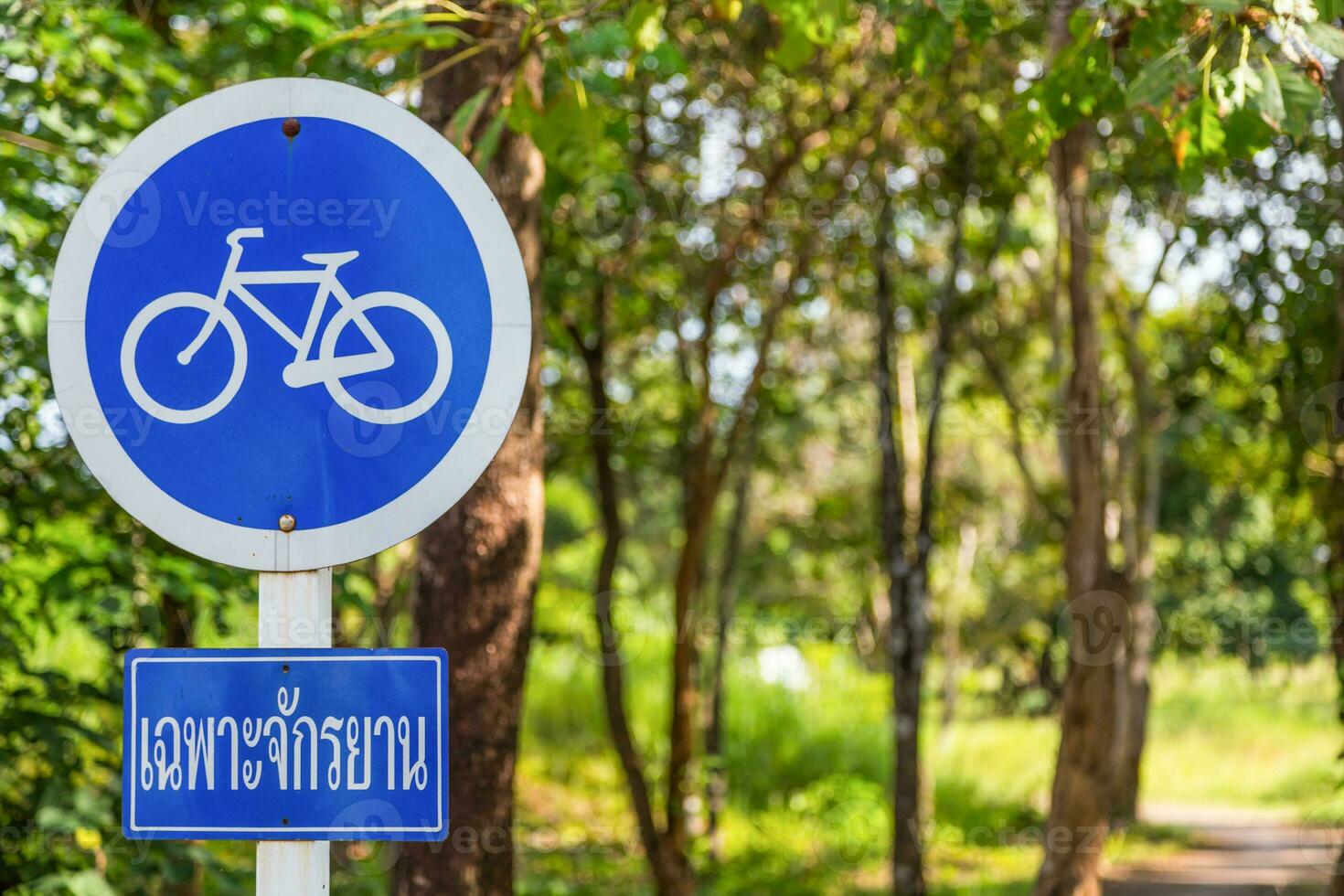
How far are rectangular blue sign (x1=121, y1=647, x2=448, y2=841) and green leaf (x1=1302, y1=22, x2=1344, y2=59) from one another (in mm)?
1922

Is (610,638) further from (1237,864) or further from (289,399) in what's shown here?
(1237,864)

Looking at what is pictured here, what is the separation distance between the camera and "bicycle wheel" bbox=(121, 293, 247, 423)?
1730 millimetres

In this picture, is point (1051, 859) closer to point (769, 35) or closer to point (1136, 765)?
point (769, 35)

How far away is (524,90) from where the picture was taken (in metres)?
3.01

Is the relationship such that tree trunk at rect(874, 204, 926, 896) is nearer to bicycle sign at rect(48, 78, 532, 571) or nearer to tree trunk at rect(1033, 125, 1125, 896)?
tree trunk at rect(1033, 125, 1125, 896)

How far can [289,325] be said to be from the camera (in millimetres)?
1728

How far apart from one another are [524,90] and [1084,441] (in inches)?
168

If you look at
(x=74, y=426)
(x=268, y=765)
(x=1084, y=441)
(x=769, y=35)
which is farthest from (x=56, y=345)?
(x=769, y=35)

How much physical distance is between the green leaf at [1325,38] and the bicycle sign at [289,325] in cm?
160

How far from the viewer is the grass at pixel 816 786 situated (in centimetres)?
1110

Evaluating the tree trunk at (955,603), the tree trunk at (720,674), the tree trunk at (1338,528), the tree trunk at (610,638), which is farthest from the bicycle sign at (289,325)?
the tree trunk at (955,603)

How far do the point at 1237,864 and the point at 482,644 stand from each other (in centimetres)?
1059

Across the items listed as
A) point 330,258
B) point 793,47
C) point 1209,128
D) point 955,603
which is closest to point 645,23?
point 793,47

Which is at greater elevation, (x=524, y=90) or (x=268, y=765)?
(x=524, y=90)
